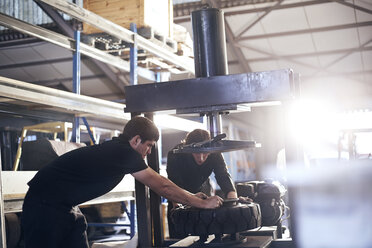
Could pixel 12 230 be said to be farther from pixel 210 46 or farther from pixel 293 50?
pixel 293 50

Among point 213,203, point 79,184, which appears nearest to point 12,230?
point 79,184

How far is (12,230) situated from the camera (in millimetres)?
7391

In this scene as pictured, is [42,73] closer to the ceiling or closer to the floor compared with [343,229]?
closer to the ceiling

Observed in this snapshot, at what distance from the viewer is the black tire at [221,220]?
304cm

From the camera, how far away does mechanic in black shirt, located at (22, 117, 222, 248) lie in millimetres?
3189

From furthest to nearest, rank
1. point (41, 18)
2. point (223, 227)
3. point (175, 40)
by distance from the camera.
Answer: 1. point (41, 18)
2. point (175, 40)
3. point (223, 227)

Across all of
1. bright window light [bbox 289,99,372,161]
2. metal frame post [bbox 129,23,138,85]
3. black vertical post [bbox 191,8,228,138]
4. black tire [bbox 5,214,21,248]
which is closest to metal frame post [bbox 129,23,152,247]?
black vertical post [bbox 191,8,228,138]

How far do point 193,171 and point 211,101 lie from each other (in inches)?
58.2

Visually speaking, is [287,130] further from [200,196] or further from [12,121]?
[12,121]

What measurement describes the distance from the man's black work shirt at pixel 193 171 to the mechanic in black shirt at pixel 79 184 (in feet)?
3.97

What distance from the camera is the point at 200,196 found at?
3424 millimetres

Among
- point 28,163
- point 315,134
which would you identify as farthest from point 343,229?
point 315,134

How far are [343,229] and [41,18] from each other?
11421mm

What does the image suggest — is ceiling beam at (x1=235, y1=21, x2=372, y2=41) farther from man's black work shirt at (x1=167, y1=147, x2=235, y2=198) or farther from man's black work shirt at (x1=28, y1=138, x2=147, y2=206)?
man's black work shirt at (x1=28, y1=138, x2=147, y2=206)
